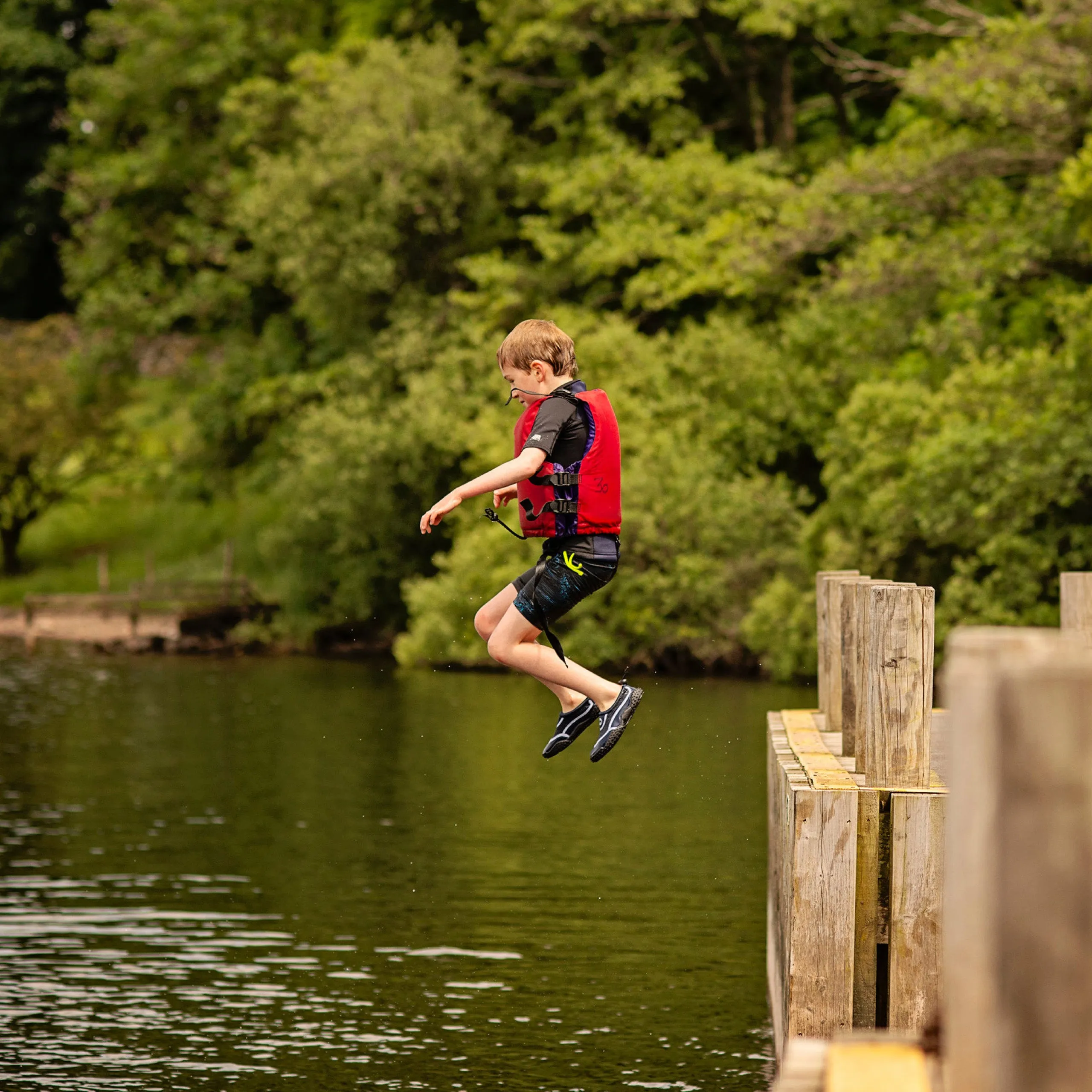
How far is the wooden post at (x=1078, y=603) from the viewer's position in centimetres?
1134

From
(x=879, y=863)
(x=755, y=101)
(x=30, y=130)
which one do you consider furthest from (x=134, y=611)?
(x=879, y=863)

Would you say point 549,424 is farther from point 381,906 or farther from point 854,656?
point 381,906

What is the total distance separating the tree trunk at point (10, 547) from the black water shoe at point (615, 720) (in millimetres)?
57320

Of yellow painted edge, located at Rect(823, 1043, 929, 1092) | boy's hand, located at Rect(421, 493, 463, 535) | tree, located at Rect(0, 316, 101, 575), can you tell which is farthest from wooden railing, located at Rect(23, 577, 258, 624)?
yellow painted edge, located at Rect(823, 1043, 929, 1092)

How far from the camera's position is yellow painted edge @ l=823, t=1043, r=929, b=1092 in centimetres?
441

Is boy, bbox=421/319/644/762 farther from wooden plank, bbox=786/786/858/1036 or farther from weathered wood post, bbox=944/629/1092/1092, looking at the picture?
weathered wood post, bbox=944/629/1092/1092

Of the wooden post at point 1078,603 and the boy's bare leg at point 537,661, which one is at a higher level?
the wooden post at point 1078,603

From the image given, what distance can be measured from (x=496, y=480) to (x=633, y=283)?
120 feet

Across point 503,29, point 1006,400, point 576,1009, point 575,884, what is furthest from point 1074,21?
point 576,1009

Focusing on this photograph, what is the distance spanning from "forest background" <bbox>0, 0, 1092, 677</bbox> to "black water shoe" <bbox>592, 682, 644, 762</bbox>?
25.5 metres

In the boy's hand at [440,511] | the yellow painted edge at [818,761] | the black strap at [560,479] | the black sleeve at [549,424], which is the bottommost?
the yellow painted edge at [818,761]

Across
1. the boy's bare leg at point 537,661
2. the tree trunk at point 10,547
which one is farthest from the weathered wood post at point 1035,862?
the tree trunk at point 10,547

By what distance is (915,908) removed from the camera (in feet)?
30.3

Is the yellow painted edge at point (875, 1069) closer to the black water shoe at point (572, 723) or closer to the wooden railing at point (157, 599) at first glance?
the black water shoe at point (572, 723)
